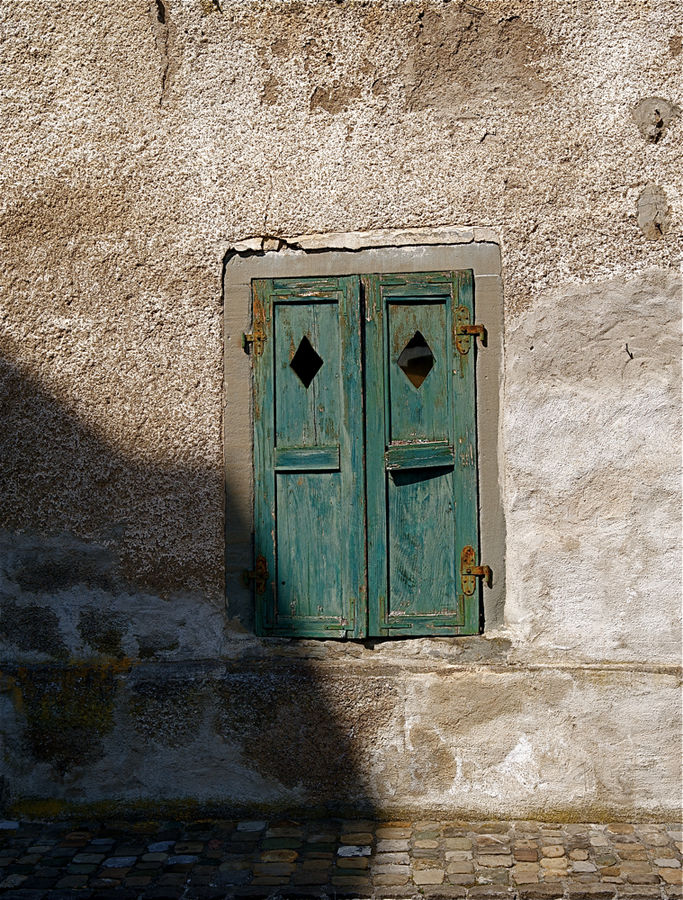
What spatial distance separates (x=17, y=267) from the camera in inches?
145

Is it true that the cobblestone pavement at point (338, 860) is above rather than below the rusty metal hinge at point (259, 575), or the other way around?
below

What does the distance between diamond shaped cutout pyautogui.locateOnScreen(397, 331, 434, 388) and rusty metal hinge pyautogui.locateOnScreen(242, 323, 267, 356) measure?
0.53 meters

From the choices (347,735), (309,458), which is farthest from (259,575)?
(347,735)

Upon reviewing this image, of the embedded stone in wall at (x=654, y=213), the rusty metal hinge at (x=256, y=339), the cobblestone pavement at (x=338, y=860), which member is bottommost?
the cobblestone pavement at (x=338, y=860)

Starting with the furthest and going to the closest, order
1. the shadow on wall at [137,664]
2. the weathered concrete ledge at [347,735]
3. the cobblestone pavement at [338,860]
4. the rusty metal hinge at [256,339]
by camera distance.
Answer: the rusty metal hinge at [256,339], the shadow on wall at [137,664], the weathered concrete ledge at [347,735], the cobblestone pavement at [338,860]

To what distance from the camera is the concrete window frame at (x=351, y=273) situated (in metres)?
3.50

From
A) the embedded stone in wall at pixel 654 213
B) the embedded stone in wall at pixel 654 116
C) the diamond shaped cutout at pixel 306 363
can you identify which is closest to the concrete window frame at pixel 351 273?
the diamond shaped cutout at pixel 306 363

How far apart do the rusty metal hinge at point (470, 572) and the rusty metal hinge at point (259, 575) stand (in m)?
0.75

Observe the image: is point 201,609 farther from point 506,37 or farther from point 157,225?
point 506,37

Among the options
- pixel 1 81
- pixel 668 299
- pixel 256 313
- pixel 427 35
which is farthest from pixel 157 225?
pixel 668 299

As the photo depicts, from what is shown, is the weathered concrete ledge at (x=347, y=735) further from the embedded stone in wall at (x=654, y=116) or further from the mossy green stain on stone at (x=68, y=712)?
the embedded stone in wall at (x=654, y=116)

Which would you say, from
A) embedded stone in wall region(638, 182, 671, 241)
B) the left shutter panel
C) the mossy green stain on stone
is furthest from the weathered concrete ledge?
embedded stone in wall region(638, 182, 671, 241)

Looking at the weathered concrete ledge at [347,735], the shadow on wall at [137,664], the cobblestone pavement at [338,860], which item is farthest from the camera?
the shadow on wall at [137,664]

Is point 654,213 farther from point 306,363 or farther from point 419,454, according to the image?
point 306,363
